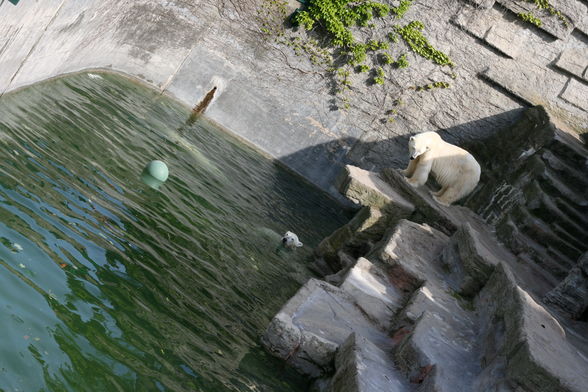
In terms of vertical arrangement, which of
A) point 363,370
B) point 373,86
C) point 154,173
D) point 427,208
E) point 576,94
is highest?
point 576,94

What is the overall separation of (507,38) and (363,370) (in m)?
11.1

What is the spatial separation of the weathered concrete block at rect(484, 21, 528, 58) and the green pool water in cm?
620

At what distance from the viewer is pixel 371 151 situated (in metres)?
14.9

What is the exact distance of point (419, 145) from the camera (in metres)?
10.2

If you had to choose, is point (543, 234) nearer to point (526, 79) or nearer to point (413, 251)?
point (413, 251)

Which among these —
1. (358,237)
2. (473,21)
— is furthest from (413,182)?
(473,21)

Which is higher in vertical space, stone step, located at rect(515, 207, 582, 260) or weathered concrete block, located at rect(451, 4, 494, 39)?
weathered concrete block, located at rect(451, 4, 494, 39)

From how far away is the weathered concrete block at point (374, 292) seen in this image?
661 cm

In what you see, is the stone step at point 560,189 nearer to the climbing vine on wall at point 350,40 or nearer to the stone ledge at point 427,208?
the stone ledge at point 427,208

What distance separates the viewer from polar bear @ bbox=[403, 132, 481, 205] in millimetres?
10430

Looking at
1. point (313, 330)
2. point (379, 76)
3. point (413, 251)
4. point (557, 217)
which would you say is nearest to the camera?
point (313, 330)

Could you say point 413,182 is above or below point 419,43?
below

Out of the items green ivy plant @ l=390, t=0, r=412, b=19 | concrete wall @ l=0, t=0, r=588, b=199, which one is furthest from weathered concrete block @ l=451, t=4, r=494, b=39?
green ivy plant @ l=390, t=0, r=412, b=19

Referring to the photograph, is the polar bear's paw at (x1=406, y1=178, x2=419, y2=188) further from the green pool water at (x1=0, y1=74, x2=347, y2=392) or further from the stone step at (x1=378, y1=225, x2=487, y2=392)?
the stone step at (x1=378, y1=225, x2=487, y2=392)
